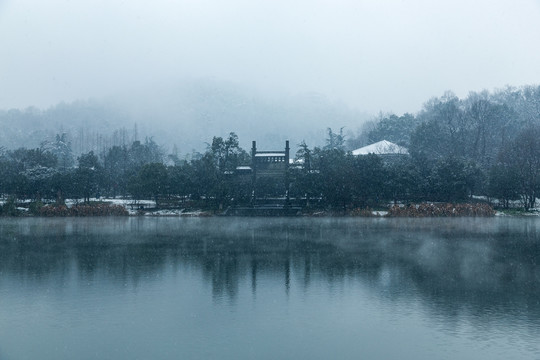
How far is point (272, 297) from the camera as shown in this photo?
14586mm

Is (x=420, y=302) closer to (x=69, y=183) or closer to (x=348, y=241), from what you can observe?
(x=348, y=241)

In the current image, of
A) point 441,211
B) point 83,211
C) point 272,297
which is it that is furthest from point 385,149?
point 272,297

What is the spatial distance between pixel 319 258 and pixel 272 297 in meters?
5.72

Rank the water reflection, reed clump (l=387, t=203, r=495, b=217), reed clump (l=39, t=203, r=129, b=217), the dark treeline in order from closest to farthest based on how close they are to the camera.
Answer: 1. the water reflection
2. reed clump (l=387, t=203, r=495, b=217)
3. the dark treeline
4. reed clump (l=39, t=203, r=129, b=217)

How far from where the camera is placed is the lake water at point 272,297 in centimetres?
1082

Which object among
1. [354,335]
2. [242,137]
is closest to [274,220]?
[354,335]

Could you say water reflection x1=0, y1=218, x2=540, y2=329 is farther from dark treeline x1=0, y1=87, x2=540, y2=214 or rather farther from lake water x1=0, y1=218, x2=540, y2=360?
dark treeline x1=0, y1=87, x2=540, y2=214

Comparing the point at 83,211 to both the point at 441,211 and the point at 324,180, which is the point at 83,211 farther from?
the point at 441,211

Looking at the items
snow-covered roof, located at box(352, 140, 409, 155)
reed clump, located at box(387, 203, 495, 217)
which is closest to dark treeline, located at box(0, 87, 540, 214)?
reed clump, located at box(387, 203, 495, 217)

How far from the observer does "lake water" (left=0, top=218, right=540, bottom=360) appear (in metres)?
Answer: 10.8

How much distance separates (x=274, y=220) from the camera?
35.8 meters

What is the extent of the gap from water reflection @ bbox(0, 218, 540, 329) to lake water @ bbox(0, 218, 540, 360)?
7cm

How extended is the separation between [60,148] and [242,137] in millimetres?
72269

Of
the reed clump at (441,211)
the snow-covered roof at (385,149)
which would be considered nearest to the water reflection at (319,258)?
the reed clump at (441,211)
